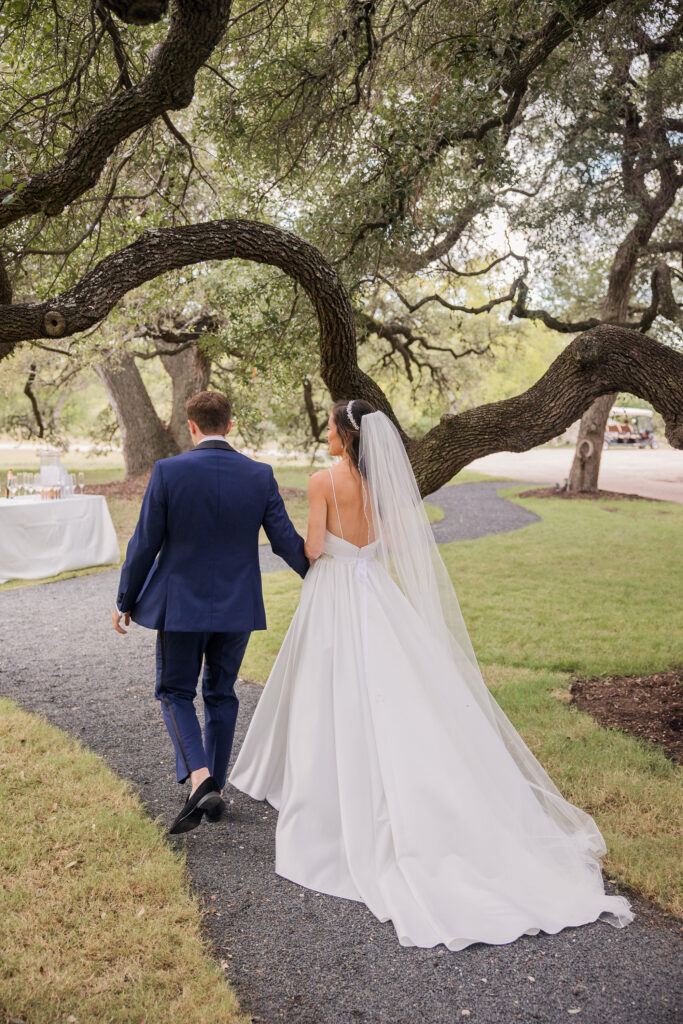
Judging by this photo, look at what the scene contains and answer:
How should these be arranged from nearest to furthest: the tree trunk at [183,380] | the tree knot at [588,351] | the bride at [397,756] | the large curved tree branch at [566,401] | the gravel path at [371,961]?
the gravel path at [371,961] < the bride at [397,756] < the large curved tree branch at [566,401] < the tree knot at [588,351] < the tree trunk at [183,380]

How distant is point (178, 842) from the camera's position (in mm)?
3729

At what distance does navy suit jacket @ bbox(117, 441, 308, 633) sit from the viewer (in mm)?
3557

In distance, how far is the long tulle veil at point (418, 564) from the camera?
3.79 metres

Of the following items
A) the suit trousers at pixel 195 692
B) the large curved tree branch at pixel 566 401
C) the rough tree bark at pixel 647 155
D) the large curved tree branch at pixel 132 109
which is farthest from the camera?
the rough tree bark at pixel 647 155

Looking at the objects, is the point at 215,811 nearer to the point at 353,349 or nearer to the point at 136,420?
the point at 353,349

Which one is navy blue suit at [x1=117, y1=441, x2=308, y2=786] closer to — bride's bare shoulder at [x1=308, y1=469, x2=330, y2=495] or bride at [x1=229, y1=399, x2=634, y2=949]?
bride's bare shoulder at [x1=308, y1=469, x2=330, y2=495]

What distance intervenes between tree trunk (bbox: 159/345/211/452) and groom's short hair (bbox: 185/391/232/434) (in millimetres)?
14657

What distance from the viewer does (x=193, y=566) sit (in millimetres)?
3635

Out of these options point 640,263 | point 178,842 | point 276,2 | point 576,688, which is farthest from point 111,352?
point 178,842

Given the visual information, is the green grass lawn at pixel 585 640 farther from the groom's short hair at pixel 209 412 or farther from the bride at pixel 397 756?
the groom's short hair at pixel 209 412

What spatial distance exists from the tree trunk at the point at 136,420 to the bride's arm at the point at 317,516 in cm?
1541

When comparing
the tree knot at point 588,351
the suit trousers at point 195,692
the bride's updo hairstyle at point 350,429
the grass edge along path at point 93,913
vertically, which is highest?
the tree knot at point 588,351

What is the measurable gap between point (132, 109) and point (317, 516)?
9.49ft

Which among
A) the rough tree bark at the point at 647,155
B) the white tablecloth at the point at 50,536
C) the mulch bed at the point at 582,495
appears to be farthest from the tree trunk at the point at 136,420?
the rough tree bark at the point at 647,155
